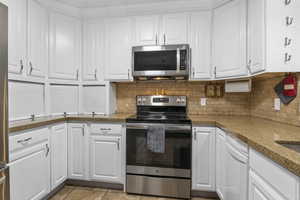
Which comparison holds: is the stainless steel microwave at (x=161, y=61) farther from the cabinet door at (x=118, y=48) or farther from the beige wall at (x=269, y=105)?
the beige wall at (x=269, y=105)

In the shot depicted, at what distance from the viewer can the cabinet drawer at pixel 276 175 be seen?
0.70m

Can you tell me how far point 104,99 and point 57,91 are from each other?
0.62 metres

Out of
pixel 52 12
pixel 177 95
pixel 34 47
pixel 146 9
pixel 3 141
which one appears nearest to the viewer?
pixel 3 141

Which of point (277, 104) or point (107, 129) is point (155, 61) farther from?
point (277, 104)

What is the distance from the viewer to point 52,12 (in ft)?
7.18

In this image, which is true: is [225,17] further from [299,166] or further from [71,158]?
[71,158]

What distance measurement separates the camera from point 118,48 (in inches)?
95.0

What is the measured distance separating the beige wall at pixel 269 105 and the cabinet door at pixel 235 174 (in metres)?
0.65

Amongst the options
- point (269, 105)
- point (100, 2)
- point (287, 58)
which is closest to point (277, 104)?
point (269, 105)

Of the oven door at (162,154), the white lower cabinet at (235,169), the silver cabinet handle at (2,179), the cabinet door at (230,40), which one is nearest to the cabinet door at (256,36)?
the cabinet door at (230,40)

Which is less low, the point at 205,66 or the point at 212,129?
the point at 205,66

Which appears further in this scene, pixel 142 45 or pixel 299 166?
pixel 142 45

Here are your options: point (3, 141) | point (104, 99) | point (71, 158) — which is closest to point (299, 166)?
point (3, 141)

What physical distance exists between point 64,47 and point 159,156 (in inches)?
75.8
